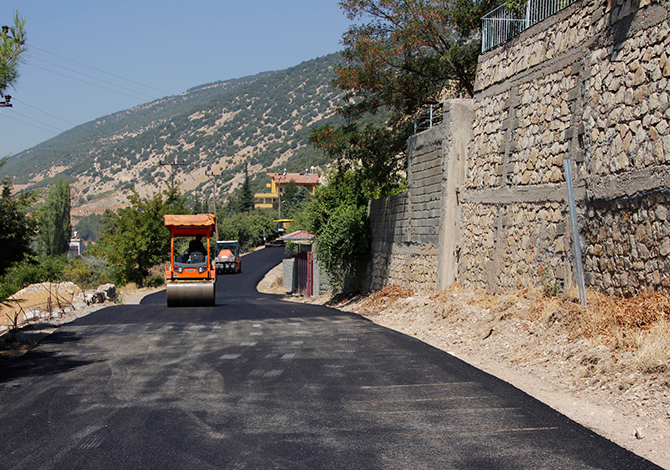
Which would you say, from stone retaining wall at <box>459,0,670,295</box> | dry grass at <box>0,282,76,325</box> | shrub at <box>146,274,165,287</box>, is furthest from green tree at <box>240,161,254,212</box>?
stone retaining wall at <box>459,0,670,295</box>

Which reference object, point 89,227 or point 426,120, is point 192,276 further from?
point 89,227

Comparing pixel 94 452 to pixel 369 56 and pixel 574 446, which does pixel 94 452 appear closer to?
pixel 574 446

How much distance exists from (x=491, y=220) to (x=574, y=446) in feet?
32.4

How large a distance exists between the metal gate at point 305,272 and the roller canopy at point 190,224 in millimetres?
14208

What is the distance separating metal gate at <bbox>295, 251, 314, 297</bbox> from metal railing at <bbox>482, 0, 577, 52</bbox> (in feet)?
70.6

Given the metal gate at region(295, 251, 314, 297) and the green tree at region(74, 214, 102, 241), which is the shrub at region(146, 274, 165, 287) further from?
the green tree at region(74, 214, 102, 241)

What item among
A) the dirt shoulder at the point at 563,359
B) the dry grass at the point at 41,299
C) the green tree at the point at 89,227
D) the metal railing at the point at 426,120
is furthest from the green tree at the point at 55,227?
the green tree at the point at 89,227

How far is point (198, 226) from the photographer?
21.6 m

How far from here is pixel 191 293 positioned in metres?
22.2

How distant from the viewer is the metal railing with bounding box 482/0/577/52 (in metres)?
13.5

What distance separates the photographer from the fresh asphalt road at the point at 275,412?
546 centimetres

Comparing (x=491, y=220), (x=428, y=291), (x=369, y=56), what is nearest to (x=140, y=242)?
(x=369, y=56)

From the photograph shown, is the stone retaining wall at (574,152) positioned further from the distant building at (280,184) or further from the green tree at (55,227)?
the distant building at (280,184)

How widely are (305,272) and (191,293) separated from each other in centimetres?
1621
